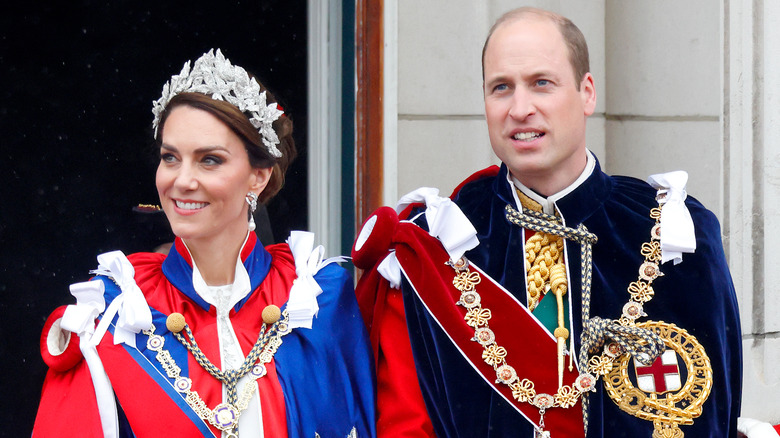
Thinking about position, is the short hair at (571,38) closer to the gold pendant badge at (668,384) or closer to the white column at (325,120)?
the gold pendant badge at (668,384)

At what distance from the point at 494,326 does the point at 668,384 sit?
46cm

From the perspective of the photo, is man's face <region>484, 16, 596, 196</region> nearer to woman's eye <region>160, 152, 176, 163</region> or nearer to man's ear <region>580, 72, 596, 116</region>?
man's ear <region>580, 72, 596, 116</region>

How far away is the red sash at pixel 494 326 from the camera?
2.52m

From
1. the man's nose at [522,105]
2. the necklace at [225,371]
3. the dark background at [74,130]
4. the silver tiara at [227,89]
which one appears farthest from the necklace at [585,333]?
the dark background at [74,130]

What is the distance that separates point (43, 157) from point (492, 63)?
358cm

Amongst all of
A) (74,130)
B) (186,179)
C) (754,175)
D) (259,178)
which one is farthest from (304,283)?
(74,130)

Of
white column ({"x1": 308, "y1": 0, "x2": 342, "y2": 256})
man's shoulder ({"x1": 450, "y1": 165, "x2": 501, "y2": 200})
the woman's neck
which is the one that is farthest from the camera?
white column ({"x1": 308, "y1": 0, "x2": 342, "y2": 256})

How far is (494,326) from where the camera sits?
259 centimetres

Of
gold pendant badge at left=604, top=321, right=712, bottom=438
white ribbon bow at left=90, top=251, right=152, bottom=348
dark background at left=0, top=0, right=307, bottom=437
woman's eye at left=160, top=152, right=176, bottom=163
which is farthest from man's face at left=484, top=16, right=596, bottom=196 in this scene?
dark background at left=0, top=0, right=307, bottom=437

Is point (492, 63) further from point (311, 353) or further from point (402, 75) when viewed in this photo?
point (402, 75)

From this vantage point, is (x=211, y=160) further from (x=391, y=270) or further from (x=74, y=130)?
(x=74, y=130)

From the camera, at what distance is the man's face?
2529 millimetres

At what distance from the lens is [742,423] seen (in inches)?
116

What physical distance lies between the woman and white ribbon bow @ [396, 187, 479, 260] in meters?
0.29
